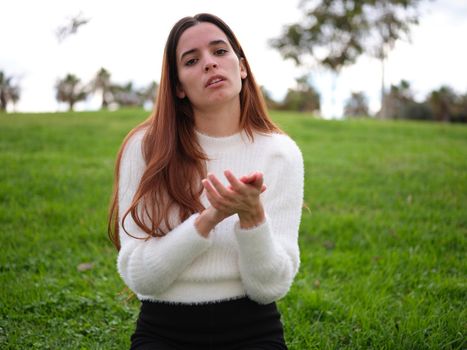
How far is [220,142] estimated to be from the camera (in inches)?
97.7

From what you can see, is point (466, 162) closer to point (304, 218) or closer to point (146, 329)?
point (304, 218)

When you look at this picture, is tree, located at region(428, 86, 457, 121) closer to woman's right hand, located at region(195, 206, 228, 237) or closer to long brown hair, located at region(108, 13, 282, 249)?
long brown hair, located at region(108, 13, 282, 249)

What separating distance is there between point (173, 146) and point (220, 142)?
0.27 metres

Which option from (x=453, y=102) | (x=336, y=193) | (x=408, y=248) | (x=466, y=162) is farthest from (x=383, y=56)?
(x=408, y=248)

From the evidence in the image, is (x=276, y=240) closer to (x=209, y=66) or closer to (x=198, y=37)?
(x=209, y=66)

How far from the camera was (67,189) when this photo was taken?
643cm

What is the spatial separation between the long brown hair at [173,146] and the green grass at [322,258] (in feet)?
3.67

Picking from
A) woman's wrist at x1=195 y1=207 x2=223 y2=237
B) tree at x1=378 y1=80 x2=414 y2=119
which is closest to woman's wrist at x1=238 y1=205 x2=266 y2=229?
woman's wrist at x1=195 y1=207 x2=223 y2=237

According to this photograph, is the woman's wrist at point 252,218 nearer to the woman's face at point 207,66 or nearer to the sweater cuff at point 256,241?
the sweater cuff at point 256,241

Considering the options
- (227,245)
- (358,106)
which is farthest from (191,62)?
(358,106)

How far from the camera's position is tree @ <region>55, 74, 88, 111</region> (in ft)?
120

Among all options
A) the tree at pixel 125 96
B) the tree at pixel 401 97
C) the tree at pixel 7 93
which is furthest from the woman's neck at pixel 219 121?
the tree at pixel 401 97

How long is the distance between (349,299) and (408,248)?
4.57ft

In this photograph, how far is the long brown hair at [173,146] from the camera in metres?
2.28
